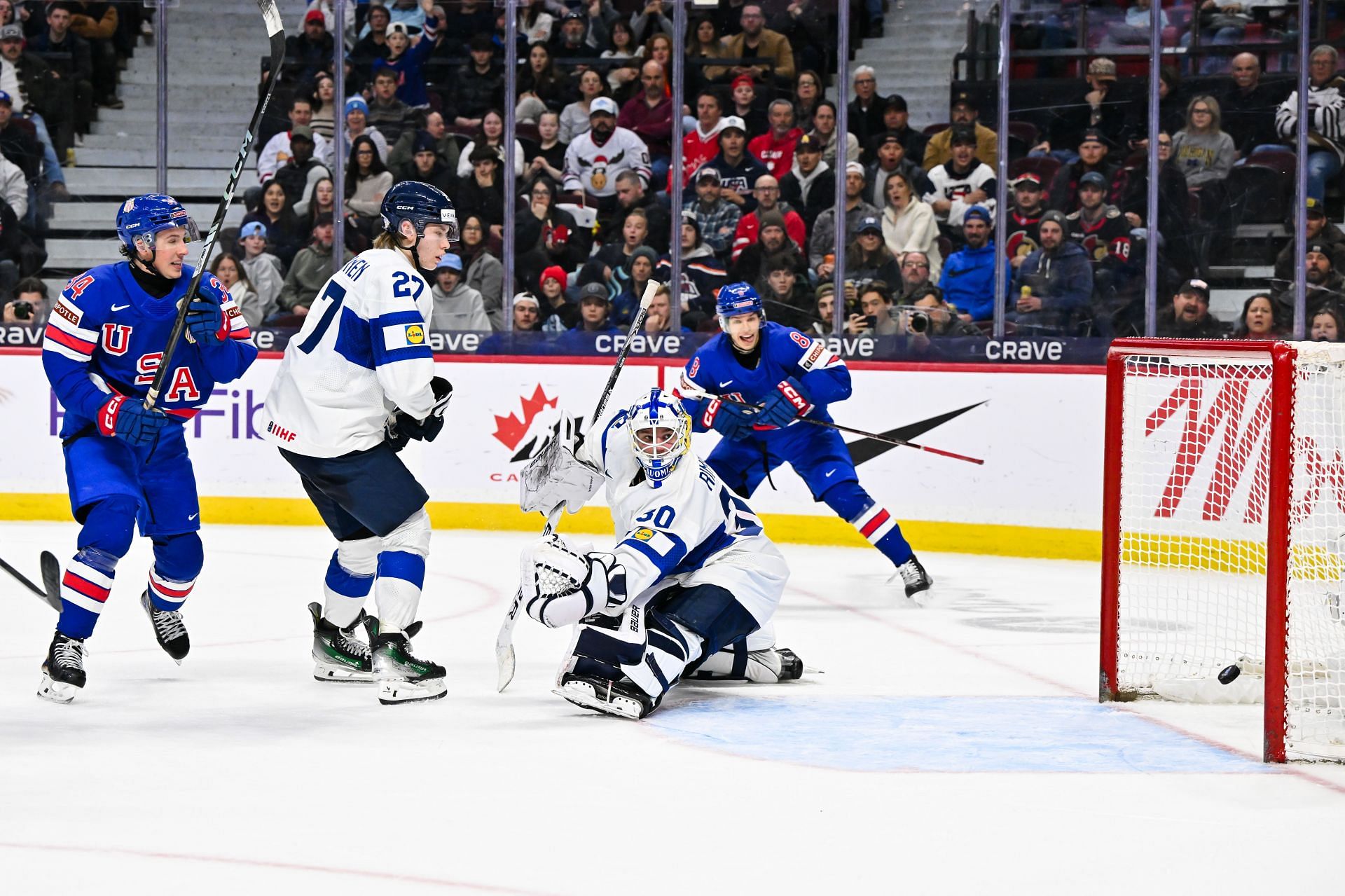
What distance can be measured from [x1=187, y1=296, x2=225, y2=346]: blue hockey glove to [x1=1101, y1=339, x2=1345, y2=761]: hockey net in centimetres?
233

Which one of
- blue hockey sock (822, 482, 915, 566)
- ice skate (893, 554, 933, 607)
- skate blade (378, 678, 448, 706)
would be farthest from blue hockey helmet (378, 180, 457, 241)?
ice skate (893, 554, 933, 607)

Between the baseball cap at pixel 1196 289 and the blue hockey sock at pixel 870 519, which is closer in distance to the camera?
the blue hockey sock at pixel 870 519

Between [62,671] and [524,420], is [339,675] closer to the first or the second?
[62,671]

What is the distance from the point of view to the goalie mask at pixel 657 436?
3.91 metres

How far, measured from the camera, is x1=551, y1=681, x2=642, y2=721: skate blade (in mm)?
3740

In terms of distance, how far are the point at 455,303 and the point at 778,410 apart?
2.88 m

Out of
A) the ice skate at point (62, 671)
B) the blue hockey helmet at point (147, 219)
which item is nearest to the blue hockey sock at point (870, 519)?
the blue hockey helmet at point (147, 219)

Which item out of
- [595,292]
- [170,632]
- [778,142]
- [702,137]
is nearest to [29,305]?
[595,292]

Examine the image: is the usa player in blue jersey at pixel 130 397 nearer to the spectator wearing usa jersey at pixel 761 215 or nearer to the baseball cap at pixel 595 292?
the baseball cap at pixel 595 292

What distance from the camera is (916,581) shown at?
595 cm

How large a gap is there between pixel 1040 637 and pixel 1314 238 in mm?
3153

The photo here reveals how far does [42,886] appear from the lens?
2424 millimetres

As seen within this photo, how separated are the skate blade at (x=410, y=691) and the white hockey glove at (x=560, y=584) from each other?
44 cm

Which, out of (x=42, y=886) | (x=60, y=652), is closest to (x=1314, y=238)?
(x=60, y=652)
